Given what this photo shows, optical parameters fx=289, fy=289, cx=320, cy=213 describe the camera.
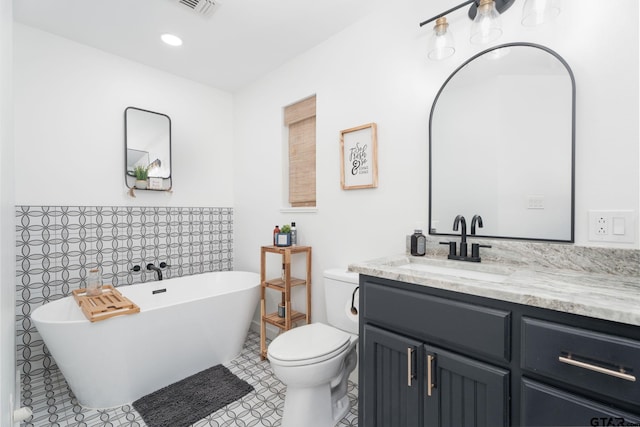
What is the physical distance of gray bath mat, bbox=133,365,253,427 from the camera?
1670mm

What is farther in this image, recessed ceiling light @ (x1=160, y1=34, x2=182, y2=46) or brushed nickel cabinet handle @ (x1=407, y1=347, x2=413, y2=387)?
recessed ceiling light @ (x1=160, y1=34, x2=182, y2=46)

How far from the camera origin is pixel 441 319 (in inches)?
41.4

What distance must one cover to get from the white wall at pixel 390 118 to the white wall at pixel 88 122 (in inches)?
18.9

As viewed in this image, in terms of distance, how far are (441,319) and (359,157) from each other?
124 cm

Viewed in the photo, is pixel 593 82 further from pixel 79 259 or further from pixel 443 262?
pixel 79 259

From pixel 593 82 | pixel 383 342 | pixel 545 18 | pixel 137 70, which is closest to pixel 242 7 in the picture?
pixel 137 70

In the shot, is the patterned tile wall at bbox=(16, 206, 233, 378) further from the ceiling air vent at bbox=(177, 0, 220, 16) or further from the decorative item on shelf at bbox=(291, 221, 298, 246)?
the ceiling air vent at bbox=(177, 0, 220, 16)

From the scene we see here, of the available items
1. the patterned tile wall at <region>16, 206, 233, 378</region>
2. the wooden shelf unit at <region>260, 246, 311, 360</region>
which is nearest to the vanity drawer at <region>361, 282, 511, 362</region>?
the wooden shelf unit at <region>260, 246, 311, 360</region>

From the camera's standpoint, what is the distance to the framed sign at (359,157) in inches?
75.4

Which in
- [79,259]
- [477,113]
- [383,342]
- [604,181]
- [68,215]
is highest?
[477,113]

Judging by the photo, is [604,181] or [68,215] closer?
[604,181]

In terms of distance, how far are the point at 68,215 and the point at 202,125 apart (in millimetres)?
1388

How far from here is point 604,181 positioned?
1.19 m

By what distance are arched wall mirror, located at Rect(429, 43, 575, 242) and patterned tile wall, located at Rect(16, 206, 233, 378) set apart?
2.27 metres
